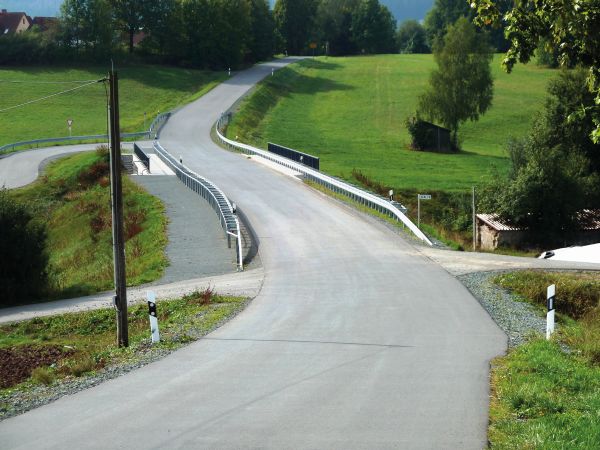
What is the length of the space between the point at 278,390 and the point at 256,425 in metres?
1.69

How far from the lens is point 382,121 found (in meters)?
85.6

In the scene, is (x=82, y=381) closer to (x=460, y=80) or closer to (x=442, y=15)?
(x=460, y=80)

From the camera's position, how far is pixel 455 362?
13773 millimetres

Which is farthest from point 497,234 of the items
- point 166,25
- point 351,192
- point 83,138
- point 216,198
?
point 166,25

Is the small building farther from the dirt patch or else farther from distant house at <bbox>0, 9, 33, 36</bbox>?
distant house at <bbox>0, 9, 33, 36</bbox>

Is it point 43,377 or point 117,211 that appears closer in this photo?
point 43,377

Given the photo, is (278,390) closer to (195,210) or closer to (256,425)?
(256,425)

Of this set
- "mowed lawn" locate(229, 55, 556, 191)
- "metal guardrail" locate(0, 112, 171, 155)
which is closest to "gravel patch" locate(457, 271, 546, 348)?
"mowed lawn" locate(229, 55, 556, 191)

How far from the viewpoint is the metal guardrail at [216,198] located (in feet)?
94.9

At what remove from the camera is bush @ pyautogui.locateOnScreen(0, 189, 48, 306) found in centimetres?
2502

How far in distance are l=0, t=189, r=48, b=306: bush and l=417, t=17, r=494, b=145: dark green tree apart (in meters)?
51.6

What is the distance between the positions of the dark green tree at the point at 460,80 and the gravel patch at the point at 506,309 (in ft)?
168

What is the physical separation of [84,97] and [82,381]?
272 ft

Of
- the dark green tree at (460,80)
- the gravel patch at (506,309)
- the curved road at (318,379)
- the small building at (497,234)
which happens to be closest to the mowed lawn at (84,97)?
the dark green tree at (460,80)
